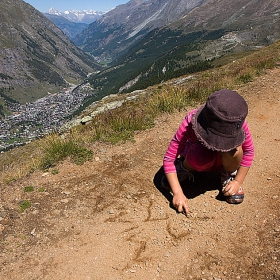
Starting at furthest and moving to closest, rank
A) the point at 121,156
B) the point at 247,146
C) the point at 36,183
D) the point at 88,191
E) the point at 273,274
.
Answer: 1. the point at 121,156
2. the point at 36,183
3. the point at 88,191
4. the point at 247,146
5. the point at 273,274

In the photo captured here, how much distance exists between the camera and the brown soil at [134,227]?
4246mm

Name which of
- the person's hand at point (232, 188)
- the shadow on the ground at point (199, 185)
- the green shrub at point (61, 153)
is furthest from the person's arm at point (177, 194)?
the green shrub at point (61, 153)

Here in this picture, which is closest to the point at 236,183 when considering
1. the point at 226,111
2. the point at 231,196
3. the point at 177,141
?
the point at 231,196

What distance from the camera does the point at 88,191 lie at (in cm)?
636

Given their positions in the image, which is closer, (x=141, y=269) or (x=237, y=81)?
(x=141, y=269)

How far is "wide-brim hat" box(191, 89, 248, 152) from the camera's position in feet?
11.3

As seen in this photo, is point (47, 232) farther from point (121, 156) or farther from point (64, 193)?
point (121, 156)

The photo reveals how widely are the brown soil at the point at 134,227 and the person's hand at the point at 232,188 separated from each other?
0.32m

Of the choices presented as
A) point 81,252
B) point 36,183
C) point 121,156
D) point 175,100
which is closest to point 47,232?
point 81,252

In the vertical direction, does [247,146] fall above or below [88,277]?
above

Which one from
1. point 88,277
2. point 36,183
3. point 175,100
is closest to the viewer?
point 88,277

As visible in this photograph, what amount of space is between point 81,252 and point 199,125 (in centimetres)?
306

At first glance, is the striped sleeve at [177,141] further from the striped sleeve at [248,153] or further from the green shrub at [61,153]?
the green shrub at [61,153]

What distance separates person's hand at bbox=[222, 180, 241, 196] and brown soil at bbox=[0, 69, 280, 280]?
324 millimetres
